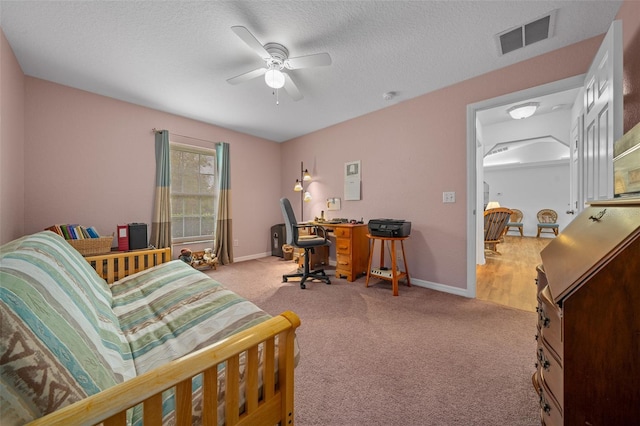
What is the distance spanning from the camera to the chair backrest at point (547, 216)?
698 cm

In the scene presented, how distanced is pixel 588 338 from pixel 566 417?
0.86 feet

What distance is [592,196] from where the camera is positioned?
1.78 meters

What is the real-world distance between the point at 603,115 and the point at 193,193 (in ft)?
15.0

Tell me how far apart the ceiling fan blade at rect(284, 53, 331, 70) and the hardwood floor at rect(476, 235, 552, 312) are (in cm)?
278

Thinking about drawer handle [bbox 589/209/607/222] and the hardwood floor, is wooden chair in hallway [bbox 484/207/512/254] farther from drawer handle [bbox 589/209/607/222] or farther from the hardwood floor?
drawer handle [bbox 589/209/607/222]

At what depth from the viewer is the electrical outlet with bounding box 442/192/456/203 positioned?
272 centimetres

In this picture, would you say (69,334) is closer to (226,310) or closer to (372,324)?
(226,310)

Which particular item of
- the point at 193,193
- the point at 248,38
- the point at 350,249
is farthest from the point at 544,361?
the point at 193,193

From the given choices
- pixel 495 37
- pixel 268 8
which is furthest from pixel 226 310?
pixel 495 37

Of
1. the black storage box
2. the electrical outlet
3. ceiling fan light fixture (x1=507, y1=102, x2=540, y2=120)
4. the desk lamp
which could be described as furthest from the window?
ceiling fan light fixture (x1=507, y1=102, x2=540, y2=120)

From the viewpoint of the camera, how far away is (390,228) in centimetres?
274

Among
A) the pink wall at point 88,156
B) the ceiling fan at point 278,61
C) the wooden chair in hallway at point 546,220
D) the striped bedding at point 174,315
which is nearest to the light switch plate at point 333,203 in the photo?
the ceiling fan at point 278,61

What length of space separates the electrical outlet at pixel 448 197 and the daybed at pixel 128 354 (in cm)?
247

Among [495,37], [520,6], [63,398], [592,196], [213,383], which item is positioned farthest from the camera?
[495,37]
